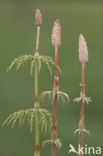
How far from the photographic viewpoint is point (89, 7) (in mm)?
2006

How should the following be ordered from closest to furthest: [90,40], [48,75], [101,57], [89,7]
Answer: [48,75] < [101,57] < [90,40] < [89,7]

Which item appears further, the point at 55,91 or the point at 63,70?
the point at 63,70

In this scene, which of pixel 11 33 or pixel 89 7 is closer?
pixel 11 33

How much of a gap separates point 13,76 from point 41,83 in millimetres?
139

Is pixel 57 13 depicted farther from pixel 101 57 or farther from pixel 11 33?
pixel 101 57

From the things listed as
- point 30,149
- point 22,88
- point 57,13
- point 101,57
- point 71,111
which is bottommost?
point 30,149

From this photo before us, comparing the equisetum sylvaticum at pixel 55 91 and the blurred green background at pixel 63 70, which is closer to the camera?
the equisetum sylvaticum at pixel 55 91

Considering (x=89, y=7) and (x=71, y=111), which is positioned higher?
(x=89, y=7)

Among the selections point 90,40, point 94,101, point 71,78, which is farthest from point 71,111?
point 90,40

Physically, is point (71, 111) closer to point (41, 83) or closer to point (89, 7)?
point (41, 83)

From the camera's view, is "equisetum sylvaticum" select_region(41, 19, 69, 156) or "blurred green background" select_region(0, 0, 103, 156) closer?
"equisetum sylvaticum" select_region(41, 19, 69, 156)

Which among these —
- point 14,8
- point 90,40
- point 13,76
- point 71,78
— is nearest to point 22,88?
point 13,76

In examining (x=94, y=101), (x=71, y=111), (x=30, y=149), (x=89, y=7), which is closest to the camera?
(x=30, y=149)

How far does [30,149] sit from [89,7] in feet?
3.40
